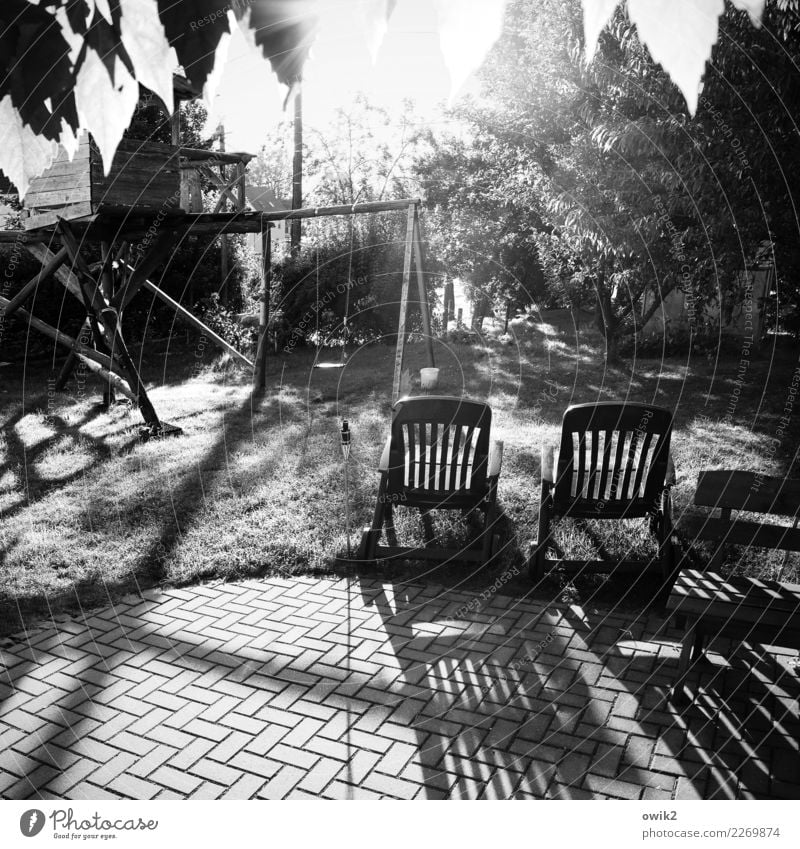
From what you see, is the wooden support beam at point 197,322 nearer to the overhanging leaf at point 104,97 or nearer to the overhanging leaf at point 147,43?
the overhanging leaf at point 104,97

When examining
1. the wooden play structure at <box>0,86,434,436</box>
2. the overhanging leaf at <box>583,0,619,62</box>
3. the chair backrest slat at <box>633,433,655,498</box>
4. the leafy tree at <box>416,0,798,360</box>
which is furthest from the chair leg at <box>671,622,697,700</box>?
the wooden play structure at <box>0,86,434,436</box>

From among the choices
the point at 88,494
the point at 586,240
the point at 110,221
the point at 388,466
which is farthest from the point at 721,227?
the point at 110,221

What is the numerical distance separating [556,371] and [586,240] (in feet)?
11.6

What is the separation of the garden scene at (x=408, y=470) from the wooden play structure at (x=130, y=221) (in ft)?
0.19

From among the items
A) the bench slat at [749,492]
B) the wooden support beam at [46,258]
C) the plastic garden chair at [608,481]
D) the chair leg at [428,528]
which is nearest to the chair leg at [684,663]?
the bench slat at [749,492]

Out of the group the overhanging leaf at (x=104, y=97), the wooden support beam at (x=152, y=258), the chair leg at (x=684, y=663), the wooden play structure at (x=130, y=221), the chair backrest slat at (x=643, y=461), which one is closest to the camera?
the overhanging leaf at (x=104, y=97)

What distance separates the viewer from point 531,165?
878cm

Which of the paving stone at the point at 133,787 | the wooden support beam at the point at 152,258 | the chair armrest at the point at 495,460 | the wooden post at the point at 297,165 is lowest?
the paving stone at the point at 133,787

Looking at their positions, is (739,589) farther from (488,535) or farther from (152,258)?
(152,258)

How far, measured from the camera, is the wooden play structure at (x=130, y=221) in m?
Answer: 8.19

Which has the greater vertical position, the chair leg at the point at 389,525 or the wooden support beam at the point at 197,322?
the wooden support beam at the point at 197,322

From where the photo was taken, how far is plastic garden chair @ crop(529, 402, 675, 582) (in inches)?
193

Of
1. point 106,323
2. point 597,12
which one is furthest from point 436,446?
point 106,323
